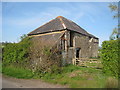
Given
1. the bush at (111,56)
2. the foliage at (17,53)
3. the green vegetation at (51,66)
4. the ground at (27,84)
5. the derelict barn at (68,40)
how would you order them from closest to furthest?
the ground at (27,84), the green vegetation at (51,66), the bush at (111,56), the foliage at (17,53), the derelict barn at (68,40)

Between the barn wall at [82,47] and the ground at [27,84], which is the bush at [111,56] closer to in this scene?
the ground at [27,84]

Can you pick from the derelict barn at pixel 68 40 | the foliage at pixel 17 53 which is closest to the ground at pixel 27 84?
the foliage at pixel 17 53

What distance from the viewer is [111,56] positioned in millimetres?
7949

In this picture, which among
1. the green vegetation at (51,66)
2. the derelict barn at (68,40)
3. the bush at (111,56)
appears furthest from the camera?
the derelict barn at (68,40)

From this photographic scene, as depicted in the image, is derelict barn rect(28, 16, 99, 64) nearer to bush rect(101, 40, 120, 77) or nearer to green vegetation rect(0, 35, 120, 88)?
green vegetation rect(0, 35, 120, 88)

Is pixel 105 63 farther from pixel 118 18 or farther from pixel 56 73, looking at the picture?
pixel 118 18

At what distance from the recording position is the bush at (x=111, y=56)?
750cm

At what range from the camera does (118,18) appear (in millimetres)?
10625

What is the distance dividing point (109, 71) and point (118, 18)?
6.01 meters

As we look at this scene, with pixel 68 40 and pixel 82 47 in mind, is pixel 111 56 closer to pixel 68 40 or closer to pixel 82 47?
pixel 68 40

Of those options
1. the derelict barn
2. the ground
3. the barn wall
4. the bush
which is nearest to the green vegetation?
the bush

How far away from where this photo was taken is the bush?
750 cm

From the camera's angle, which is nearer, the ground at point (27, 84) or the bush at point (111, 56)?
the ground at point (27, 84)

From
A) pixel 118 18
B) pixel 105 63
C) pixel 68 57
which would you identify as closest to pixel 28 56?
pixel 68 57
